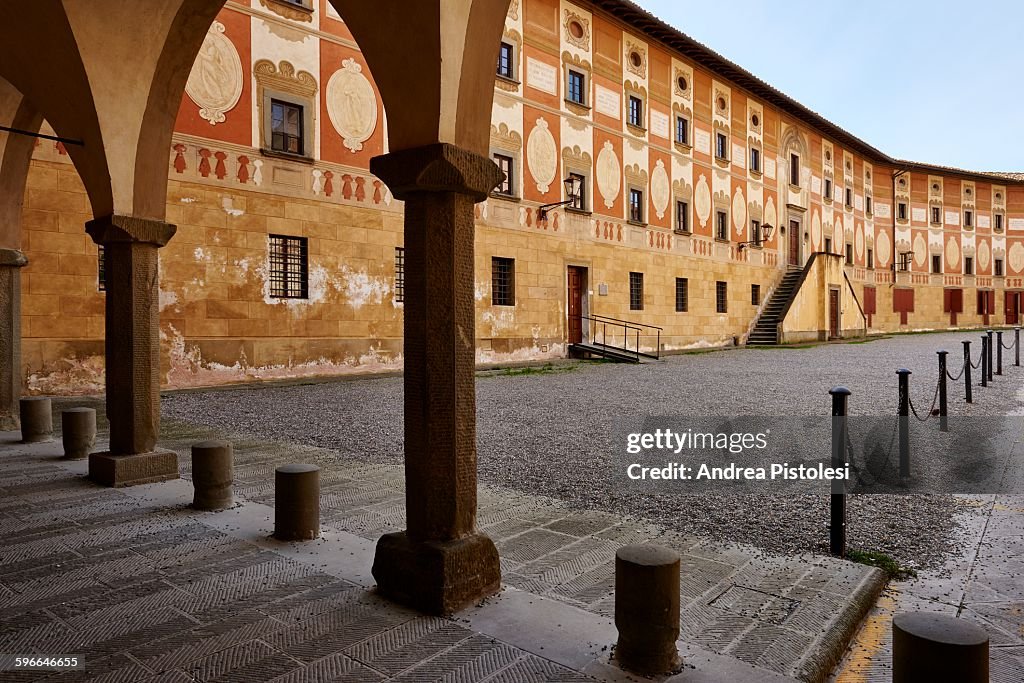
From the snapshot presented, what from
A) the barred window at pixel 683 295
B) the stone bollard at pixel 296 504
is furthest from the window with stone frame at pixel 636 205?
the stone bollard at pixel 296 504

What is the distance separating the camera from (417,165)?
3080 mm

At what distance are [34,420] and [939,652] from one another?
8324 mm

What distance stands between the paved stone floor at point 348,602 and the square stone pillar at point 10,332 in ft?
12.5

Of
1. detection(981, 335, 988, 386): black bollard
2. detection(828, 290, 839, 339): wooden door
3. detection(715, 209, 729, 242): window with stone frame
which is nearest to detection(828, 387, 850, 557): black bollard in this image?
detection(981, 335, 988, 386): black bollard

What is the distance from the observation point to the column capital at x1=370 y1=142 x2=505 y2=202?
3.07 m

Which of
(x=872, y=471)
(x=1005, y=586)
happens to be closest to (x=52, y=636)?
(x=1005, y=586)

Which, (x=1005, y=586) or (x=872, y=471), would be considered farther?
(x=872, y=471)

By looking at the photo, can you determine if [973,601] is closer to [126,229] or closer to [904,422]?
[904,422]

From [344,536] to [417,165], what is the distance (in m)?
2.33

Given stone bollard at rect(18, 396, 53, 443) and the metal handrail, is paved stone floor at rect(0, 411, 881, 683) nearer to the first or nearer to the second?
stone bollard at rect(18, 396, 53, 443)

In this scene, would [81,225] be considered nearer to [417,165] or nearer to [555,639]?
[417,165]

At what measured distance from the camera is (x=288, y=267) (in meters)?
14.1

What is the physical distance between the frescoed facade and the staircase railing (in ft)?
1.01

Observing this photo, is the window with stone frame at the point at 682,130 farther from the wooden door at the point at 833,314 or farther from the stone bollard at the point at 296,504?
→ the stone bollard at the point at 296,504
